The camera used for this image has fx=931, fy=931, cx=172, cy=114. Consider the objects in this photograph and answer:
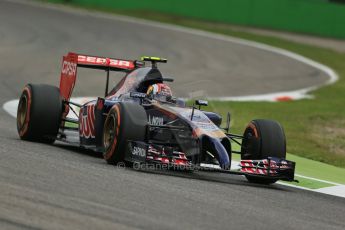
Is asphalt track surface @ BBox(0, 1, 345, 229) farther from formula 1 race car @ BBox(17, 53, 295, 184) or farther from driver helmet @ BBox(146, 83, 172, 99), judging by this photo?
driver helmet @ BBox(146, 83, 172, 99)

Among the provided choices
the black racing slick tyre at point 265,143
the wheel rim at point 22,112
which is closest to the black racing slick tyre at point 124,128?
the black racing slick tyre at point 265,143

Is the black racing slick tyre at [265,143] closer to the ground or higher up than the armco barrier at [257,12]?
closer to the ground

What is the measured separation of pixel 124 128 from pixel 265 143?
1812 mm

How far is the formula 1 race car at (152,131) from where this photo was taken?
35.7ft

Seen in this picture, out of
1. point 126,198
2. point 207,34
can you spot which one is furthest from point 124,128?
point 207,34

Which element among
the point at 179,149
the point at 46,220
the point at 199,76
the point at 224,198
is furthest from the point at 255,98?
the point at 46,220

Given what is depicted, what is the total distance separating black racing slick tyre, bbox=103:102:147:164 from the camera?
10.9 m

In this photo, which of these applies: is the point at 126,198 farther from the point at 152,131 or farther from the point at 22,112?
the point at 22,112

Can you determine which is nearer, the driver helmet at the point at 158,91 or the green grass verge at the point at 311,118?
the driver helmet at the point at 158,91

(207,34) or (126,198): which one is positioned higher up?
(207,34)

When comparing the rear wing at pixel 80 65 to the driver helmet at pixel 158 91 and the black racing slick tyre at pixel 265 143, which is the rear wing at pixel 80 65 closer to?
the driver helmet at pixel 158 91

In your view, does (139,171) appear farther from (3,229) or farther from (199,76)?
(199,76)

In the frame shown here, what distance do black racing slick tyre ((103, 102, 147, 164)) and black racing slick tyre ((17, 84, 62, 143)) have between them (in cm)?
→ 183

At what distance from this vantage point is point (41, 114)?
41.8 feet
